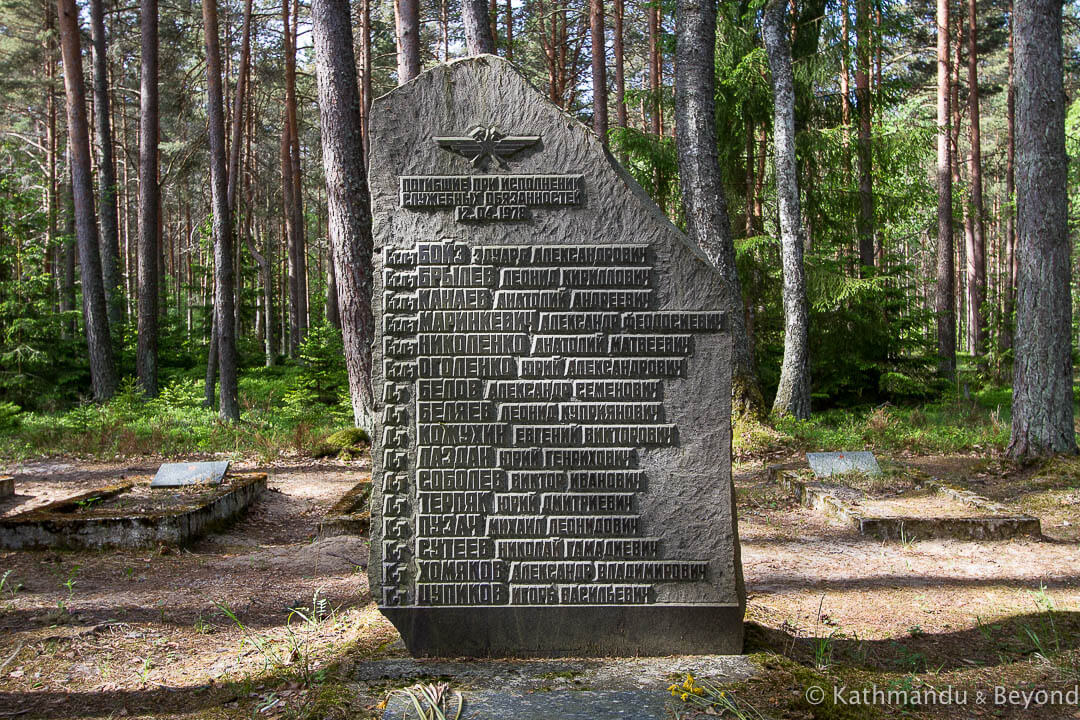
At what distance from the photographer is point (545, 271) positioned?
383 centimetres

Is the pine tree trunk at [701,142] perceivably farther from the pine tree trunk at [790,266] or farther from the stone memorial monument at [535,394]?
the stone memorial monument at [535,394]

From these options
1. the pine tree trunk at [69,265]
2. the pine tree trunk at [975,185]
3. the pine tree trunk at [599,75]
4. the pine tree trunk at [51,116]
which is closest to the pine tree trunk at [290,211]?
the pine tree trunk at [69,265]

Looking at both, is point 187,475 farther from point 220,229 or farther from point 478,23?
point 220,229

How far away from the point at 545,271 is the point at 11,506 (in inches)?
274

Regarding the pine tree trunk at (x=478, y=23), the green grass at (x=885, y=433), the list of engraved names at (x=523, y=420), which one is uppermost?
the pine tree trunk at (x=478, y=23)

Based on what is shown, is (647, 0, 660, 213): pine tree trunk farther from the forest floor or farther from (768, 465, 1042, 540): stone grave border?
the forest floor

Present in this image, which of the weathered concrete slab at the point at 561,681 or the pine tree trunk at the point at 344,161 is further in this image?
the pine tree trunk at the point at 344,161

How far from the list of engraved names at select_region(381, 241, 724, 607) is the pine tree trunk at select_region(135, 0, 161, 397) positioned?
1505cm

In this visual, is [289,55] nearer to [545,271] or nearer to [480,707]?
[545,271]

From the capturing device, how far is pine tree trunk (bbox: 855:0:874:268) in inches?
582

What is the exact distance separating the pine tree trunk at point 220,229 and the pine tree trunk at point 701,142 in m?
8.57

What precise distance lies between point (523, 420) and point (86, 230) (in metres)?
15.7

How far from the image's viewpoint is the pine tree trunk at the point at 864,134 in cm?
1477

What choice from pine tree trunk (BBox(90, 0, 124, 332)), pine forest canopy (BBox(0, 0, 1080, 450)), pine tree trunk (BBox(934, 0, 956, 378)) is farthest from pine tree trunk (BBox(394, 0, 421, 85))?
pine tree trunk (BBox(934, 0, 956, 378))
